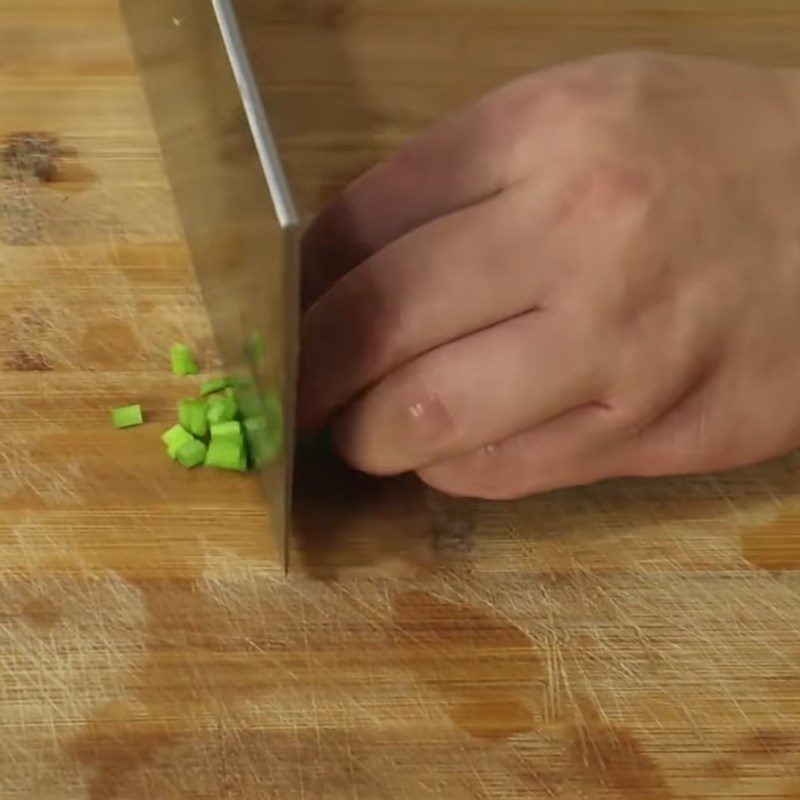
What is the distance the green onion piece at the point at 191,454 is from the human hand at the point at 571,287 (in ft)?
0.36

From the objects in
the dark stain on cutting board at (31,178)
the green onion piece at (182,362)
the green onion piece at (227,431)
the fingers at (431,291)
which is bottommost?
the green onion piece at (227,431)

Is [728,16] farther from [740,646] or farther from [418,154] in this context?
[740,646]

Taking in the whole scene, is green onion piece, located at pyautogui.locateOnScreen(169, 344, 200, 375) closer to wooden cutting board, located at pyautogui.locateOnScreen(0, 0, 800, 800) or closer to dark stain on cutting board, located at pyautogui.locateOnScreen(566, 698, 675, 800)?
wooden cutting board, located at pyautogui.locateOnScreen(0, 0, 800, 800)

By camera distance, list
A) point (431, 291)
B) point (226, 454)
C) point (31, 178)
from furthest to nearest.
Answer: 1. point (31, 178)
2. point (226, 454)
3. point (431, 291)

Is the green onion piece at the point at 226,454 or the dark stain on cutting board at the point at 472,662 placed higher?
the green onion piece at the point at 226,454

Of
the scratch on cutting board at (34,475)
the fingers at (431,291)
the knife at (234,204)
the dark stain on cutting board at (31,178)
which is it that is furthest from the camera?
the dark stain on cutting board at (31,178)

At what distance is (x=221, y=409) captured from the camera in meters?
0.90

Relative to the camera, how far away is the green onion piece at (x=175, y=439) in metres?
0.89

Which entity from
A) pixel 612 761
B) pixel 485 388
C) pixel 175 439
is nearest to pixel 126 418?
pixel 175 439

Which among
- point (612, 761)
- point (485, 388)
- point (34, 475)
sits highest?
point (485, 388)

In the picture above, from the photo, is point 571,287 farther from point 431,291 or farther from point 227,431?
point 227,431

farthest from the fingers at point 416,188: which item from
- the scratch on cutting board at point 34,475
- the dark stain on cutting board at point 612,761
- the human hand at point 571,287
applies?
the dark stain on cutting board at point 612,761

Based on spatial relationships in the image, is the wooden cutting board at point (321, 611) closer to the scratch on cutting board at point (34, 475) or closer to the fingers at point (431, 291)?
the scratch on cutting board at point (34, 475)

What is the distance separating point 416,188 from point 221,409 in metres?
0.21
